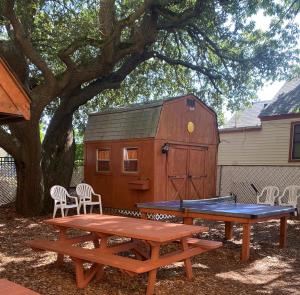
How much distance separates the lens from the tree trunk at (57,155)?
1183cm

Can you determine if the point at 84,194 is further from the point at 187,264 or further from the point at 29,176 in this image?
the point at 187,264

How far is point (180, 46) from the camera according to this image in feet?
47.3

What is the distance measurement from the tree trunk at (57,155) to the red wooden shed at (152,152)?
734mm

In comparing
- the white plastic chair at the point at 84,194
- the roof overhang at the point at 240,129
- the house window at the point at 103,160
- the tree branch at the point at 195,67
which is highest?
the tree branch at the point at 195,67

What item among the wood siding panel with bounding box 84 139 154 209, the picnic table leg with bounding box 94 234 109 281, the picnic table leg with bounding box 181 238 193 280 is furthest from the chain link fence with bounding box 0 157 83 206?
the picnic table leg with bounding box 181 238 193 280

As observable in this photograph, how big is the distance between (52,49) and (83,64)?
1496 millimetres

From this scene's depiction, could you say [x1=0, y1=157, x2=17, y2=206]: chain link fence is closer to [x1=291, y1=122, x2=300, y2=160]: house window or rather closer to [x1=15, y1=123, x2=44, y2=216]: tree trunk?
[x1=15, y1=123, x2=44, y2=216]: tree trunk

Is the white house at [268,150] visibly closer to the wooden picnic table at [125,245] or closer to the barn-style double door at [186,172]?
the barn-style double door at [186,172]

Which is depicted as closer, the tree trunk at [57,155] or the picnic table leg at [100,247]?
the picnic table leg at [100,247]

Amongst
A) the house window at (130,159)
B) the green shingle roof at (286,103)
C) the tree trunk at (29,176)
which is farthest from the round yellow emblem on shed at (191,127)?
the green shingle roof at (286,103)

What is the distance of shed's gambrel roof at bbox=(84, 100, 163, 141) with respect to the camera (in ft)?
35.6

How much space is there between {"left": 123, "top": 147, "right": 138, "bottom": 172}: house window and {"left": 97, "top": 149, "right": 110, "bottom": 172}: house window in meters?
0.81

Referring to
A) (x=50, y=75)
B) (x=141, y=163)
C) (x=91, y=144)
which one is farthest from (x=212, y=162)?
(x=50, y=75)

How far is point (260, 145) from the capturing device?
16.0 metres
